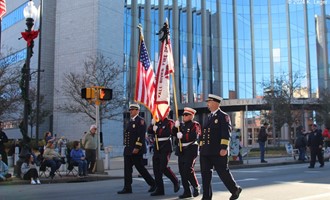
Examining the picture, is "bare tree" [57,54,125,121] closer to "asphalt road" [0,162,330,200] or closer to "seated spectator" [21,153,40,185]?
"seated spectator" [21,153,40,185]

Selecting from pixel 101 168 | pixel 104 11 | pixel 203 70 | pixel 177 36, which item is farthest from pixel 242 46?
pixel 101 168

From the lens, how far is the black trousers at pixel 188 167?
29.6ft

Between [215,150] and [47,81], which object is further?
[47,81]

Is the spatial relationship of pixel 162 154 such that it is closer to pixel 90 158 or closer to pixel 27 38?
pixel 27 38

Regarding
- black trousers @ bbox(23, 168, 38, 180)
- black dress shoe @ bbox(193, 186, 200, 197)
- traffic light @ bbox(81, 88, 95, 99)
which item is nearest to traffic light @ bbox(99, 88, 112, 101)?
traffic light @ bbox(81, 88, 95, 99)

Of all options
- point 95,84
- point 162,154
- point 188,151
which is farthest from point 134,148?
point 95,84

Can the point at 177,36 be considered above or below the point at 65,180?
above

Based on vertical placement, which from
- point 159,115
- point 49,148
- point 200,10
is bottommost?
point 49,148

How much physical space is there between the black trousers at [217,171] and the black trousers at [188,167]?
948 mm

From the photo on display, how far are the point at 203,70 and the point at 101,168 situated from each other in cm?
3708

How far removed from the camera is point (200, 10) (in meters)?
52.5

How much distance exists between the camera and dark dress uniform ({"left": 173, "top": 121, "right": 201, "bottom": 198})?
356 inches

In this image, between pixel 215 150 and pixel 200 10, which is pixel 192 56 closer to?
pixel 200 10

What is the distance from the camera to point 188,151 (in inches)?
359
